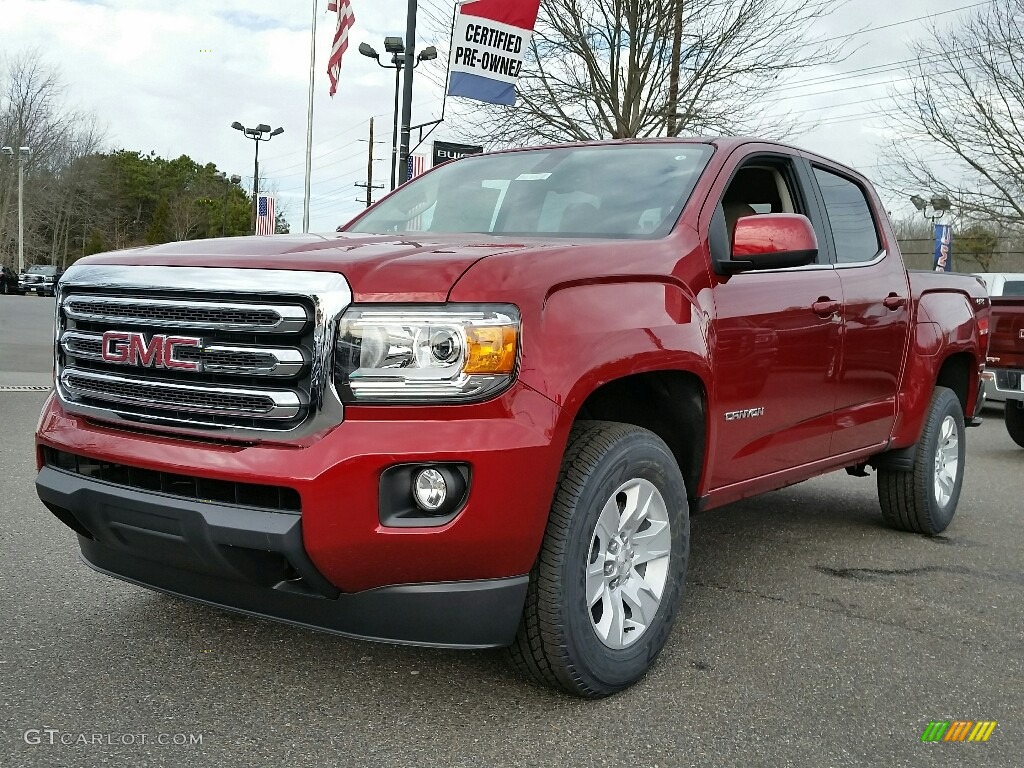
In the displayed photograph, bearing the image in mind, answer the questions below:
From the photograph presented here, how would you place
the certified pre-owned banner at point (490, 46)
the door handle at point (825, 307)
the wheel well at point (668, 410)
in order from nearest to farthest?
the wheel well at point (668, 410)
the door handle at point (825, 307)
the certified pre-owned banner at point (490, 46)

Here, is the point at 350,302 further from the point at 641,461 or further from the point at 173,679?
the point at 173,679

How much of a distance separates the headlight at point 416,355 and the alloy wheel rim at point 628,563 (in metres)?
0.66

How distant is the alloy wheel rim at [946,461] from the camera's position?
18.2 feet

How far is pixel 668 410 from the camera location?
3.55m

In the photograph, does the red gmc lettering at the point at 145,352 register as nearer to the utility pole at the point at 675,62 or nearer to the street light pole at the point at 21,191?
the utility pole at the point at 675,62

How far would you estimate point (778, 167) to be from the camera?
441cm

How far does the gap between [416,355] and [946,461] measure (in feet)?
13.2

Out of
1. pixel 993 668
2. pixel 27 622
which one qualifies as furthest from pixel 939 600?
pixel 27 622

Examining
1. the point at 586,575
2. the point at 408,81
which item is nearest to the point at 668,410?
the point at 586,575

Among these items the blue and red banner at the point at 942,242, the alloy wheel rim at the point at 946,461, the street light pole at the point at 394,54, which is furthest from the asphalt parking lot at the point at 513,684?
the blue and red banner at the point at 942,242

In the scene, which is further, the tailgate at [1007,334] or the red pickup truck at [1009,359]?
the tailgate at [1007,334]

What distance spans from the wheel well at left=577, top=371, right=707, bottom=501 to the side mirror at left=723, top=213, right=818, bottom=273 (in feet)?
1.56

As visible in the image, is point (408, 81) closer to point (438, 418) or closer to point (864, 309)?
point (864, 309)

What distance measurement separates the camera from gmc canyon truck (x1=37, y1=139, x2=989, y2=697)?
8.69 feet
